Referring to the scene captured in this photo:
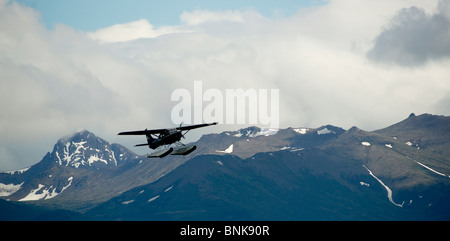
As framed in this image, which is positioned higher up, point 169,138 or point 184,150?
point 169,138

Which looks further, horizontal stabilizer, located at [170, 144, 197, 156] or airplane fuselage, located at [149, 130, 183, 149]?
airplane fuselage, located at [149, 130, 183, 149]

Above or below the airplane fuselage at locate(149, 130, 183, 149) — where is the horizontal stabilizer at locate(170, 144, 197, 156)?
below

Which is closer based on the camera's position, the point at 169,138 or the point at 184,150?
the point at 184,150

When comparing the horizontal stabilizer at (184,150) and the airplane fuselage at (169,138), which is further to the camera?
the airplane fuselage at (169,138)

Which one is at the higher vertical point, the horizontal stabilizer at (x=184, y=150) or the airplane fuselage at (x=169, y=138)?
the airplane fuselage at (x=169, y=138)
